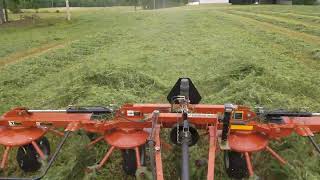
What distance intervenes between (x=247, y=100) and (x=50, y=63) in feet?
23.1

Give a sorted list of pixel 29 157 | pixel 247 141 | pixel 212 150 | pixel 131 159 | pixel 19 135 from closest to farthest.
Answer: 1. pixel 212 150
2. pixel 247 141
3. pixel 131 159
4. pixel 19 135
5. pixel 29 157

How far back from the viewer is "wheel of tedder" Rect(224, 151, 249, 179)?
4246 millimetres

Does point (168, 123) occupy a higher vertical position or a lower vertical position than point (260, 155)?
higher

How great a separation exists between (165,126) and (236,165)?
0.86m

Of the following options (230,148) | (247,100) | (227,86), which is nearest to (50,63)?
(227,86)

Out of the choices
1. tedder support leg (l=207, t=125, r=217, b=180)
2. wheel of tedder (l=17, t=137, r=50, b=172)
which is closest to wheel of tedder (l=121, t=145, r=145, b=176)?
tedder support leg (l=207, t=125, r=217, b=180)

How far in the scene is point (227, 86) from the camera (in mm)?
7605

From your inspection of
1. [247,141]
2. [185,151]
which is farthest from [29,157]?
[247,141]

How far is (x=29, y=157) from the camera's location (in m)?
4.62

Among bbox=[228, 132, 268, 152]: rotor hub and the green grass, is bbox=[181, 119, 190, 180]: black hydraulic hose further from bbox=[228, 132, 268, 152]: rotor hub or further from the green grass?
the green grass

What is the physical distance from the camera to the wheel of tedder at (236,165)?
425 centimetres

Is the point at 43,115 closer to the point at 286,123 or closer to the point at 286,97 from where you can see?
the point at 286,123

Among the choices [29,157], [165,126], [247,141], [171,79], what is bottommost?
[29,157]

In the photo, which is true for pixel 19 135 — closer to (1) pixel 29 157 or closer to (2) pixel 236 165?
(1) pixel 29 157
